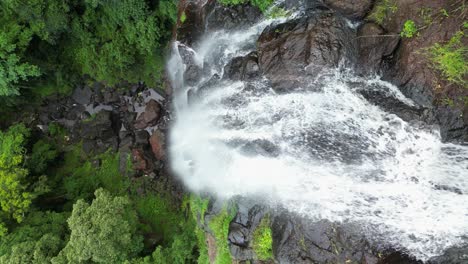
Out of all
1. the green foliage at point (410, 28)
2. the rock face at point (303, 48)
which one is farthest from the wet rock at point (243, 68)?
the green foliage at point (410, 28)

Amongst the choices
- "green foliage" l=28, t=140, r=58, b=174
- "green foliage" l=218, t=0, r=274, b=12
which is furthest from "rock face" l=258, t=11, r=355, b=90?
"green foliage" l=28, t=140, r=58, b=174

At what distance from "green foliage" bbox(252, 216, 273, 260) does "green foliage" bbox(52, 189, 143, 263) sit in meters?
4.72

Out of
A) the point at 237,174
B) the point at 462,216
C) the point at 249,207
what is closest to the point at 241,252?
the point at 249,207

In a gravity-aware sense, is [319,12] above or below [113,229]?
above

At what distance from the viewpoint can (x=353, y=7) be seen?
10.2 metres

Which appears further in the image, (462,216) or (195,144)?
(195,144)

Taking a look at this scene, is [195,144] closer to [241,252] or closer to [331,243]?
[241,252]

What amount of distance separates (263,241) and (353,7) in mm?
7042

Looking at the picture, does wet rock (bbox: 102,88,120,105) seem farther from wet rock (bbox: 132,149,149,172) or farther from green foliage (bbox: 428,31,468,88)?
green foliage (bbox: 428,31,468,88)

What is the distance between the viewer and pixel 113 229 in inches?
488

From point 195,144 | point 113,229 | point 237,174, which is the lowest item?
point 113,229

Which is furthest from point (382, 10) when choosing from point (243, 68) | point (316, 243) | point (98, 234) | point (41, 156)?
point (41, 156)

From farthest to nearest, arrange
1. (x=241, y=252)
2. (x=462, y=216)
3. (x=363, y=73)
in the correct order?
(x=241, y=252) → (x=363, y=73) → (x=462, y=216)

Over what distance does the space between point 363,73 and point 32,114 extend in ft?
52.7
